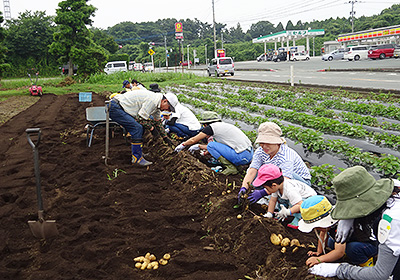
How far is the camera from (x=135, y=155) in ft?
20.2

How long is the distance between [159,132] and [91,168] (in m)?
1.42

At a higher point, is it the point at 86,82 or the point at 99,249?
the point at 86,82

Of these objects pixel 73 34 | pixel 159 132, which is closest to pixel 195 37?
pixel 73 34

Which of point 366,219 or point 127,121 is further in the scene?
point 127,121

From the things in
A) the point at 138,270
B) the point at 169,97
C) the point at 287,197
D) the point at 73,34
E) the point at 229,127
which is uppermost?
the point at 73,34

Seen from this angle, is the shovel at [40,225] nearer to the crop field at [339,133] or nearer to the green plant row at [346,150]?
the crop field at [339,133]

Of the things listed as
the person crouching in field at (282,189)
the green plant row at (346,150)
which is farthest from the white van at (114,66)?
the person crouching in field at (282,189)

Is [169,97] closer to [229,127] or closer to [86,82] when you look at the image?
[229,127]

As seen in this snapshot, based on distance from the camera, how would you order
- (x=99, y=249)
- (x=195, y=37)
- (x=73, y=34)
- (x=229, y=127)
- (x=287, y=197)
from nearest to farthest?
(x=99, y=249) → (x=287, y=197) → (x=229, y=127) → (x=73, y=34) → (x=195, y=37)

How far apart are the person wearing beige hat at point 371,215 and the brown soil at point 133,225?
34 cm

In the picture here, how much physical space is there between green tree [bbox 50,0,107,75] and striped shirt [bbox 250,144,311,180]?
891 inches

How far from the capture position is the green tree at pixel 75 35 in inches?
952

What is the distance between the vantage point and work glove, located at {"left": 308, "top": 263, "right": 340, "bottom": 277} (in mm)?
2662

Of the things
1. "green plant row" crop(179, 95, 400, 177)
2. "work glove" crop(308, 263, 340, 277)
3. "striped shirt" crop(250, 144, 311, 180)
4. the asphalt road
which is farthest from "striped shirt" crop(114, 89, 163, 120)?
the asphalt road
